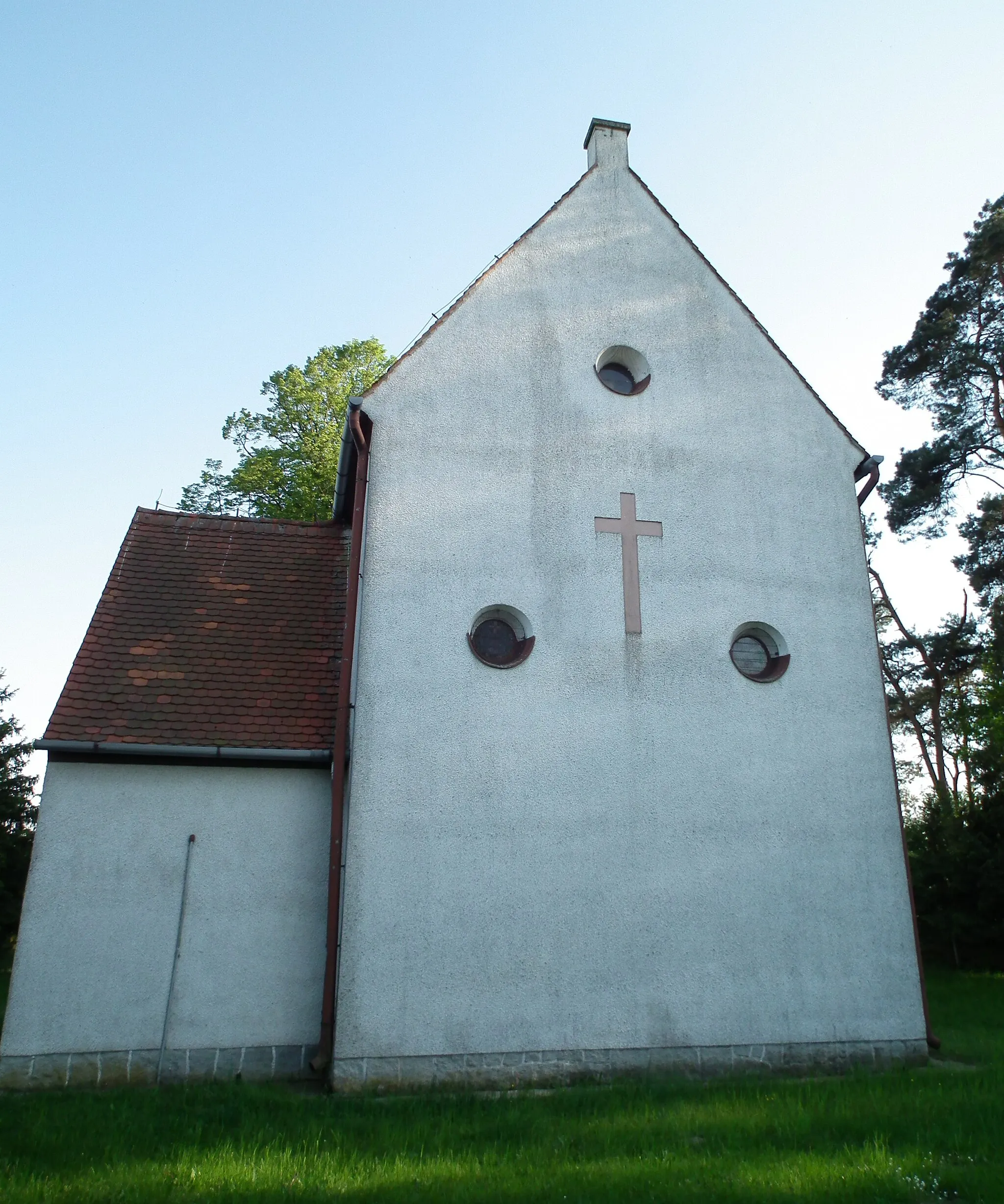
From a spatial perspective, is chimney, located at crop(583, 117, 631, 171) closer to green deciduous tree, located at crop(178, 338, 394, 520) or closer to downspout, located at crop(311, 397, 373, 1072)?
downspout, located at crop(311, 397, 373, 1072)

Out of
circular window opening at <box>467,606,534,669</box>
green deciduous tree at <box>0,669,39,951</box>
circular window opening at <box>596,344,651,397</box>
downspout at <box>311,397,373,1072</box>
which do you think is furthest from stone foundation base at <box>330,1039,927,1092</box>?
green deciduous tree at <box>0,669,39,951</box>

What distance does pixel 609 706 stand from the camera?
9.02m

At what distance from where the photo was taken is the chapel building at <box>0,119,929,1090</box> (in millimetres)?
8023

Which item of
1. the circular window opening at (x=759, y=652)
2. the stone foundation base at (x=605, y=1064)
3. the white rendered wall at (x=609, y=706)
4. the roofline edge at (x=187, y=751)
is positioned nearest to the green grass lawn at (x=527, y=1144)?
the stone foundation base at (x=605, y=1064)

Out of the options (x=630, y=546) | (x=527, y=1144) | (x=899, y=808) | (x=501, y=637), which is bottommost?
(x=527, y=1144)

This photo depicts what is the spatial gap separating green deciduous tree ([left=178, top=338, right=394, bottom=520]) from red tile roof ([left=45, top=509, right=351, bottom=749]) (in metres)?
8.96

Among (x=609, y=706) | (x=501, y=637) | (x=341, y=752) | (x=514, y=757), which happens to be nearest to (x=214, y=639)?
(x=341, y=752)

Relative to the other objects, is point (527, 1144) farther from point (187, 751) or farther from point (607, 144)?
point (607, 144)

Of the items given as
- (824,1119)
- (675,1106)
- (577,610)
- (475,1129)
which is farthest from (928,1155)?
(577,610)

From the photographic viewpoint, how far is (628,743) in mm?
8938

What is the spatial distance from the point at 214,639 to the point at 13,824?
1543cm

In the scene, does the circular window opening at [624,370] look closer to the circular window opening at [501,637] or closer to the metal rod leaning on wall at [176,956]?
the circular window opening at [501,637]

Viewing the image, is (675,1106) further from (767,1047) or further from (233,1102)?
(233,1102)

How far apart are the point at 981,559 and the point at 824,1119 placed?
48.0ft
